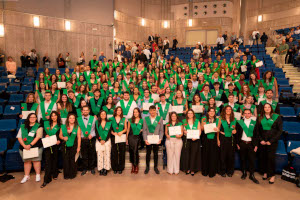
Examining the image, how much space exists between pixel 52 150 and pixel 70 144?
366 mm

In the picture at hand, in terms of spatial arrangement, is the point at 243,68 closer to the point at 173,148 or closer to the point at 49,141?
the point at 173,148

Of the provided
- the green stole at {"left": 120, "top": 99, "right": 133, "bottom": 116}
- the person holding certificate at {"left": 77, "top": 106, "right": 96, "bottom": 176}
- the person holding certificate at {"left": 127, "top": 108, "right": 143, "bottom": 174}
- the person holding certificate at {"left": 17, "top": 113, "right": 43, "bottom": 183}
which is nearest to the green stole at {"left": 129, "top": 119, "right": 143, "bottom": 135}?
the person holding certificate at {"left": 127, "top": 108, "right": 143, "bottom": 174}

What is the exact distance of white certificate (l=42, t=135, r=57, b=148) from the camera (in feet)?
13.9

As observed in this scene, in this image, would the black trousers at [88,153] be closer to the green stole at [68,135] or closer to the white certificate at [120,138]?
the green stole at [68,135]

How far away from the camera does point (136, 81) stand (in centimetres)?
750

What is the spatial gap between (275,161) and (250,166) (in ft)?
2.06

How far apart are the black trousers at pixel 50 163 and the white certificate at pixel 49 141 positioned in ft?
0.56

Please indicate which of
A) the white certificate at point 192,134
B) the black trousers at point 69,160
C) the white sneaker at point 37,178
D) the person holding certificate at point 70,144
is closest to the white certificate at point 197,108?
the white certificate at point 192,134

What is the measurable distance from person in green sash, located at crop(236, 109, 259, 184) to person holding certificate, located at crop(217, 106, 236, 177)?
0.49 ft

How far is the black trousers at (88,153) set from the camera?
4730mm

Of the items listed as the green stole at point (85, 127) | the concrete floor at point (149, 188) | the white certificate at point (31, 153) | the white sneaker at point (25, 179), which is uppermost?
the green stole at point (85, 127)

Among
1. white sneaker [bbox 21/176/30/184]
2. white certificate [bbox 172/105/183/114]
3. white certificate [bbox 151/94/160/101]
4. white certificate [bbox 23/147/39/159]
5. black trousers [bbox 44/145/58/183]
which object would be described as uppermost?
white certificate [bbox 151/94/160/101]

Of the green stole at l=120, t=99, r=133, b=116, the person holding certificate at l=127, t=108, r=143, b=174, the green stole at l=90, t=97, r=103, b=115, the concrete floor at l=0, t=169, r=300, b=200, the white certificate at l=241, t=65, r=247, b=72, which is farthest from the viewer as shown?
the white certificate at l=241, t=65, r=247, b=72

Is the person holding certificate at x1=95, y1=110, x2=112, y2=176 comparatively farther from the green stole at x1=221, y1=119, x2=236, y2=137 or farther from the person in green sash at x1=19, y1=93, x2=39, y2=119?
the green stole at x1=221, y1=119, x2=236, y2=137
